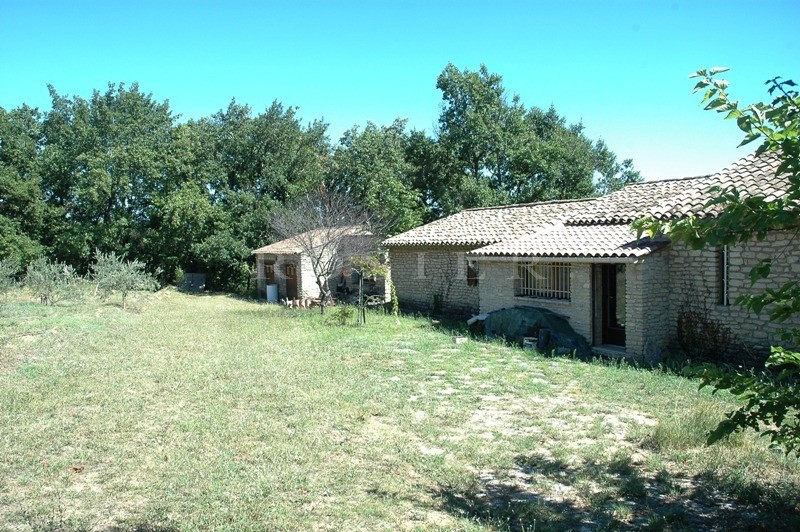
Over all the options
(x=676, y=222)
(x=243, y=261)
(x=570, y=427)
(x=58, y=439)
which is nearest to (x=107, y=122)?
(x=243, y=261)

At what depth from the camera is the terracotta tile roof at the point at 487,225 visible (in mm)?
17359

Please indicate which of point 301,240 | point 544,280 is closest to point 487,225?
point 544,280

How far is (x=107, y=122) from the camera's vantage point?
32062mm

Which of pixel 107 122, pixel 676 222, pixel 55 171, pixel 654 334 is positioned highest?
pixel 107 122

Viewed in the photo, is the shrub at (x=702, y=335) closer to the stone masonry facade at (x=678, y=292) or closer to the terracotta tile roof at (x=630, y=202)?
the stone masonry facade at (x=678, y=292)

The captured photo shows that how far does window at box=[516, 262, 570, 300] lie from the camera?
14164 millimetres

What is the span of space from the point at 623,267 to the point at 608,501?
30.5 feet

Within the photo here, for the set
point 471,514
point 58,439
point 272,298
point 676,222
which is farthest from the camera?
point 272,298

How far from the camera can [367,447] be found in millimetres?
6531

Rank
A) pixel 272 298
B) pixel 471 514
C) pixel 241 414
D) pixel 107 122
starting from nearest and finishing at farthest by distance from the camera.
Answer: pixel 471 514
pixel 241 414
pixel 272 298
pixel 107 122

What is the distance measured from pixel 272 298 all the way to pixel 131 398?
18.2m

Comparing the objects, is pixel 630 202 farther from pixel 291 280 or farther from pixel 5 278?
pixel 5 278

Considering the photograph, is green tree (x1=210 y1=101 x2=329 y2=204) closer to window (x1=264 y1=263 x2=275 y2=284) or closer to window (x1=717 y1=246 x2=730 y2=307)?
window (x1=264 y1=263 x2=275 y2=284)

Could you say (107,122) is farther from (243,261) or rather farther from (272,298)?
(272,298)
